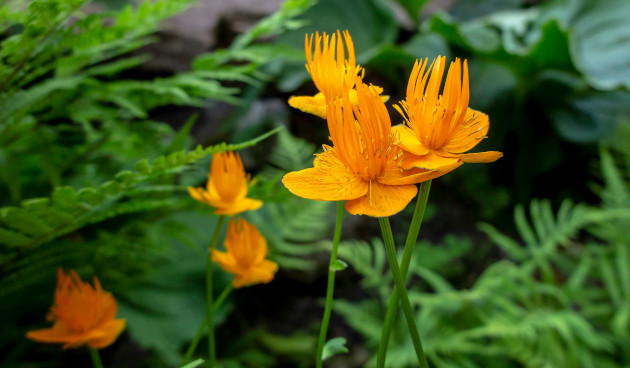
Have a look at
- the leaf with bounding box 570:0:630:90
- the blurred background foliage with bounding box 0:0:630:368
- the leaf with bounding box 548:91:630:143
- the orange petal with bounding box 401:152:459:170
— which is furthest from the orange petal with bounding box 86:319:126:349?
the leaf with bounding box 548:91:630:143

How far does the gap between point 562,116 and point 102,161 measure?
5.29 ft

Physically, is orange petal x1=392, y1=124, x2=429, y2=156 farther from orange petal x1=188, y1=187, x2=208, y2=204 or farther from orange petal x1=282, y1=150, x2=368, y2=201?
orange petal x1=188, y1=187, x2=208, y2=204

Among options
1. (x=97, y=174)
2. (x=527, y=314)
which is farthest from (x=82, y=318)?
(x=527, y=314)

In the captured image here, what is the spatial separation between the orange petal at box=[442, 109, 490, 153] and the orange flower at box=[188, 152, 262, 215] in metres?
0.13

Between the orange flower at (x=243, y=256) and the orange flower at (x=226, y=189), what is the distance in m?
0.01

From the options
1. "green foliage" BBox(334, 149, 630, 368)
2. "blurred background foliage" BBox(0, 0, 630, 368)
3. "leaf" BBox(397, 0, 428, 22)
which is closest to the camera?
"blurred background foliage" BBox(0, 0, 630, 368)

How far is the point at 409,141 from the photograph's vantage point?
8.5 inches

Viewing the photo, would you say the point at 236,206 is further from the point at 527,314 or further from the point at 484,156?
the point at 527,314

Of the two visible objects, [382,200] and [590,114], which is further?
[590,114]

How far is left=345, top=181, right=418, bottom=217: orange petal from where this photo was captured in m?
0.19

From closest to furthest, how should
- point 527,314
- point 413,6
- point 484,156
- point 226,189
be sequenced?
point 484,156
point 226,189
point 527,314
point 413,6

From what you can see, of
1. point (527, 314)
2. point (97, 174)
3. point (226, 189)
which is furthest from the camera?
point (527, 314)

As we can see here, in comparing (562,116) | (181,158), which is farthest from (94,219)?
(562,116)

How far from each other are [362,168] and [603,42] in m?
1.78
